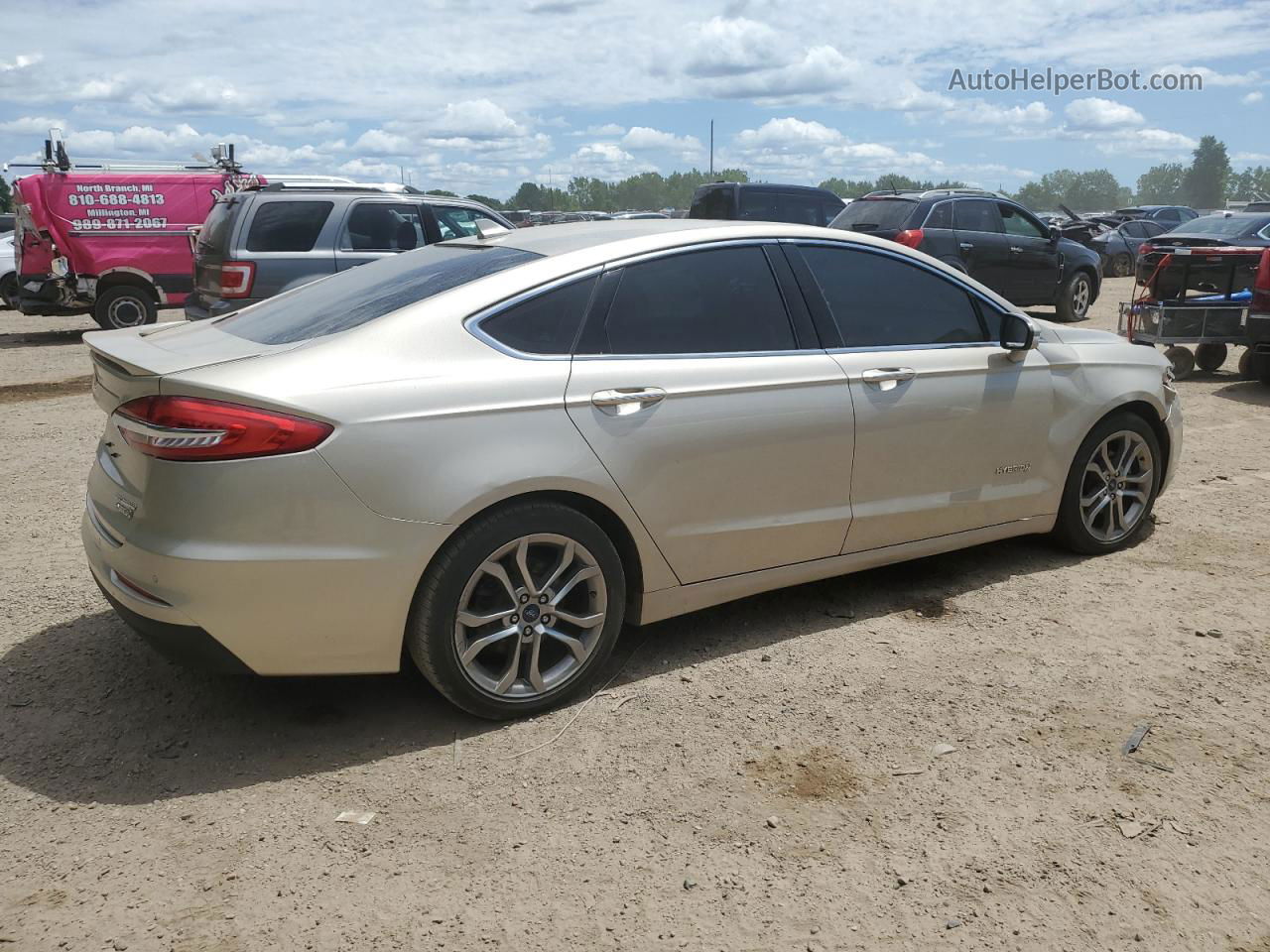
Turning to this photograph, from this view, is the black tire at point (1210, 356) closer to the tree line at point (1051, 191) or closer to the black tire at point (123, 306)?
the black tire at point (123, 306)

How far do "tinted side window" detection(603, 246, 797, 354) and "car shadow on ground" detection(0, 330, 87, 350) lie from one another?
45.7ft

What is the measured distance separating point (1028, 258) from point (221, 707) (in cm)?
1359

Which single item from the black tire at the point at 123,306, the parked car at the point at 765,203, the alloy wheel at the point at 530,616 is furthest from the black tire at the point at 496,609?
the parked car at the point at 765,203

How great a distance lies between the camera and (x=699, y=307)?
4.00 meters

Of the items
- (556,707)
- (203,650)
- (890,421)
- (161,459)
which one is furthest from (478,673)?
(890,421)

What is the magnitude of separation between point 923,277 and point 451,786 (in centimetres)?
280

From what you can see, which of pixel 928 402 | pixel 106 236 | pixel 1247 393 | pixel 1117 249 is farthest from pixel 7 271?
pixel 1117 249

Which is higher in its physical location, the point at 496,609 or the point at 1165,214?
the point at 1165,214

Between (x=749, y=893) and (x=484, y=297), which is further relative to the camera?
(x=484, y=297)

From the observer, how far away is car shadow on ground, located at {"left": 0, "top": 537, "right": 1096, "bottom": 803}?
10.9 feet

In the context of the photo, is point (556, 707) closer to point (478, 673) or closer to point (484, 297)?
point (478, 673)

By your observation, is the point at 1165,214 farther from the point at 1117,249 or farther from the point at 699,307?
the point at 699,307

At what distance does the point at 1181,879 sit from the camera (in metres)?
2.80

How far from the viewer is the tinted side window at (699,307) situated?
3.83 metres
